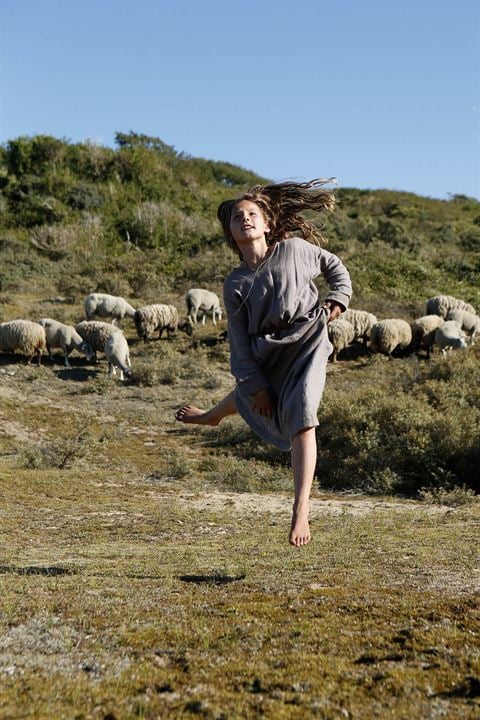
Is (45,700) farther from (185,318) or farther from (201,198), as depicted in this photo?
(201,198)

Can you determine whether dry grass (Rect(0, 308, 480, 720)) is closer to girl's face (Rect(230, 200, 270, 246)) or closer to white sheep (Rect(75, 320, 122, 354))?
girl's face (Rect(230, 200, 270, 246))

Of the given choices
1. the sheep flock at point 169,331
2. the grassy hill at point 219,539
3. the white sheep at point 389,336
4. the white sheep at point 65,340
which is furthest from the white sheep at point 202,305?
the white sheep at point 389,336

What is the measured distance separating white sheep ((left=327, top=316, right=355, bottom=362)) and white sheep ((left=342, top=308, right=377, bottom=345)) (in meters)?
0.41

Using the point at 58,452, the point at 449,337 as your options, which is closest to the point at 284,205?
the point at 58,452

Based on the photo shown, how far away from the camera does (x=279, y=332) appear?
14.7ft

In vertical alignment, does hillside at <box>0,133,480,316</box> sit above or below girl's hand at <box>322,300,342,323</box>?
above

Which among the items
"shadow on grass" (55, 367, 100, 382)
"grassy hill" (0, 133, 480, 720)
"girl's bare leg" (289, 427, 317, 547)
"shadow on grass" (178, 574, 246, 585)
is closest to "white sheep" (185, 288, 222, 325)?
"grassy hill" (0, 133, 480, 720)

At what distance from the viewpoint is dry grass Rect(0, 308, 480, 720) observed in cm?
260

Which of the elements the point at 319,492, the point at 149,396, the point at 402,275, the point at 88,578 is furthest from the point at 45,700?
the point at 402,275

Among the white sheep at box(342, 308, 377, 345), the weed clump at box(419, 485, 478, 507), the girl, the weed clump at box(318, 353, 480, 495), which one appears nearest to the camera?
the girl

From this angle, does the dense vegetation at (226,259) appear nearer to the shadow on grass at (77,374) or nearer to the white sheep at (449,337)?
the shadow on grass at (77,374)

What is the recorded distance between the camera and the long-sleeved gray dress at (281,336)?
14.4ft

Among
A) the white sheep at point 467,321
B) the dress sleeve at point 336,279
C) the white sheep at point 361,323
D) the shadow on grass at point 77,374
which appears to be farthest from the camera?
the white sheep at point 467,321

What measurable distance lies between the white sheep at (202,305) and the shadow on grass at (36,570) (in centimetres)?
2244
